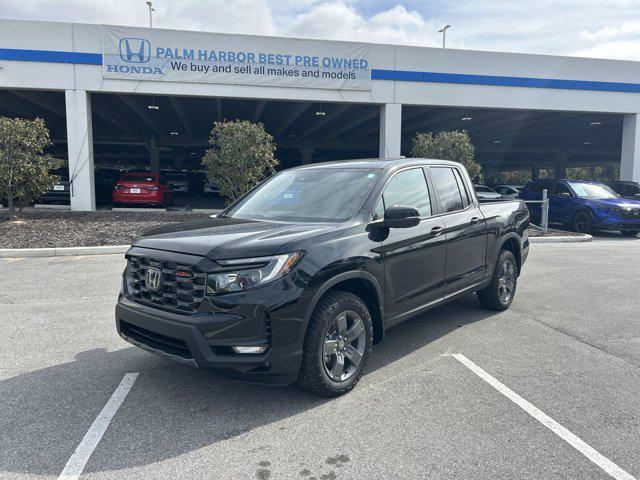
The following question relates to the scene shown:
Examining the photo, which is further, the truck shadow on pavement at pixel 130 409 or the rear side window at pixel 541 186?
the rear side window at pixel 541 186

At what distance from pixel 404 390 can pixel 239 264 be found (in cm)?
166

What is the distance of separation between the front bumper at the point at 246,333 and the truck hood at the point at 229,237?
28cm

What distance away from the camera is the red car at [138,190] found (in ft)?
56.0

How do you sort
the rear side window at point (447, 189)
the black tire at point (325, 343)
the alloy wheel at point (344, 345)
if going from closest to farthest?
the black tire at point (325, 343)
the alloy wheel at point (344, 345)
the rear side window at point (447, 189)

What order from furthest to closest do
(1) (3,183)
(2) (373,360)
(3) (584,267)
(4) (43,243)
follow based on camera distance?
(1) (3,183)
(4) (43,243)
(3) (584,267)
(2) (373,360)

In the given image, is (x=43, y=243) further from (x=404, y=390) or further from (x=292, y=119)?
(x=292, y=119)

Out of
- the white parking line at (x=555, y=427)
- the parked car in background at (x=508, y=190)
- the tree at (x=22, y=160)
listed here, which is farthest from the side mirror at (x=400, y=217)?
the parked car in background at (x=508, y=190)

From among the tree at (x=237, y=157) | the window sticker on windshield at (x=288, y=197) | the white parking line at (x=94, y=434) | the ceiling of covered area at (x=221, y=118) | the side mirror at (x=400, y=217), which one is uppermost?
the ceiling of covered area at (x=221, y=118)

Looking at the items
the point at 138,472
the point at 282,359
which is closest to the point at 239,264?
the point at 282,359

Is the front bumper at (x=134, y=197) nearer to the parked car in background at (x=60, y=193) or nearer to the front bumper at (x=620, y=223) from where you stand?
the parked car in background at (x=60, y=193)

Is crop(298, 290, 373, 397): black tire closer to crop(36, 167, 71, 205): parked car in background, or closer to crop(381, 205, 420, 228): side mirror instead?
crop(381, 205, 420, 228): side mirror

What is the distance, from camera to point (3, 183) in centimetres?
1227

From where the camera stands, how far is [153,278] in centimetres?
345

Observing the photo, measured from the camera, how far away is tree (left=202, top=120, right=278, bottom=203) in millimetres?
13664
